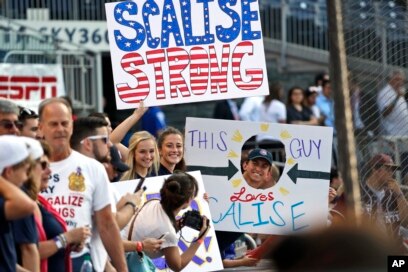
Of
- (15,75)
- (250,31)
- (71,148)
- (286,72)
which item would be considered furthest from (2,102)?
(286,72)

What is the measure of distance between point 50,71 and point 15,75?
0.61 m

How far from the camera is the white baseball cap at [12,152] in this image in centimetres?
638

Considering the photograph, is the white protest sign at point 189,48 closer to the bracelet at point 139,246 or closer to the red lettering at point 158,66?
the red lettering at point 158,66

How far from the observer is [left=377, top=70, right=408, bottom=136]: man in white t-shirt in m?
10.5

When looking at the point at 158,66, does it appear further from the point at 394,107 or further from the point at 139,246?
the point at 139,246

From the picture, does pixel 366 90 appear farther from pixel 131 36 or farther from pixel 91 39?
pixel 91 39

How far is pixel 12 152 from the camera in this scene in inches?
252

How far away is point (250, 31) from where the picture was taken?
1070 centimetres

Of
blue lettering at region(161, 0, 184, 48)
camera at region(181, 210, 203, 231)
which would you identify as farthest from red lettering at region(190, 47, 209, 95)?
camera at region(181, 210, 203, 231)

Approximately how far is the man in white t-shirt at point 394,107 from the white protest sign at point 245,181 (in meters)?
0.48

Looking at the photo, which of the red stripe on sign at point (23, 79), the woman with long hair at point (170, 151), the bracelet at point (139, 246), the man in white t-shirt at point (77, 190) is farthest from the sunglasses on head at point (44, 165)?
the red stripe on sign at point (23, 79)

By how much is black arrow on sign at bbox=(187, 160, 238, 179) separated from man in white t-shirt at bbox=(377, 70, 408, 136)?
1157 millimetres

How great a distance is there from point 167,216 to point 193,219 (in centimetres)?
76

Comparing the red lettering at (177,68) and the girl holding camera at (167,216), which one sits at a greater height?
the red lettering at (177,68)
